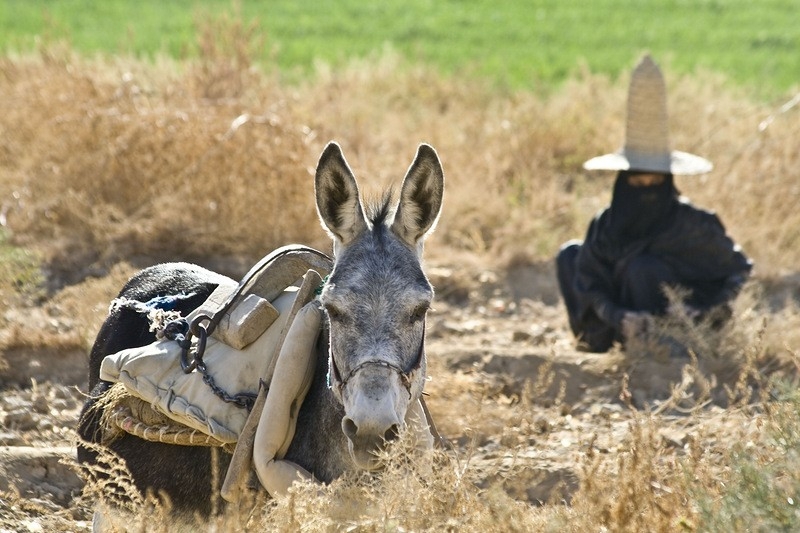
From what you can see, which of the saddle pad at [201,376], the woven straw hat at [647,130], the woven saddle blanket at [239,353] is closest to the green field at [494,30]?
the woven straw hat at [647,130]

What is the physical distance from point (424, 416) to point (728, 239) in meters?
3.83

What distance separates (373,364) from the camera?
3.73 metres

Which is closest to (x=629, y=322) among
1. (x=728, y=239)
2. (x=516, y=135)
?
(x=728, y=239)

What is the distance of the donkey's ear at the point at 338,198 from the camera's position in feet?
13.5

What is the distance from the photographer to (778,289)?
343 inches

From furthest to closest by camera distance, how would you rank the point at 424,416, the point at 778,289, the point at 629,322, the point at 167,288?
the point at 778,289, the point at 629,322, the point at 167,288, the point at 424,416

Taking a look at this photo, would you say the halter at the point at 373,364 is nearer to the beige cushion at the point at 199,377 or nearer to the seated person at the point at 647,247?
the beige cushion at the point at 199,377

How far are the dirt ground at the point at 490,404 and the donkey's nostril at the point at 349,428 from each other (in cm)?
106

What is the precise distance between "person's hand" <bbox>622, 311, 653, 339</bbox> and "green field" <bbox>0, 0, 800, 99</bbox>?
1052 centimetres

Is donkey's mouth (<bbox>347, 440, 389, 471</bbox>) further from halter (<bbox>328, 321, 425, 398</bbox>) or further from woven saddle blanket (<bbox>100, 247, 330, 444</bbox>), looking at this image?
woven saddle blanket (<bbox>100, 247, 330, 444</bbox>)

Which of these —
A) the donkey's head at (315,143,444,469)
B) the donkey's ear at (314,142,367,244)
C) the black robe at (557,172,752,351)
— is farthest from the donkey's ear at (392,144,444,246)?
the black robe at (557,172,752,351)

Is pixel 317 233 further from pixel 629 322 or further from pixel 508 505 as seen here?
pixel 508 505

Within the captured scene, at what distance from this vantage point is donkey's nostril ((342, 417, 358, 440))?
12.0ft

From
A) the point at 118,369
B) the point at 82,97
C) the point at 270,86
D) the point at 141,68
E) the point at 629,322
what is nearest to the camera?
the point at 118,369
